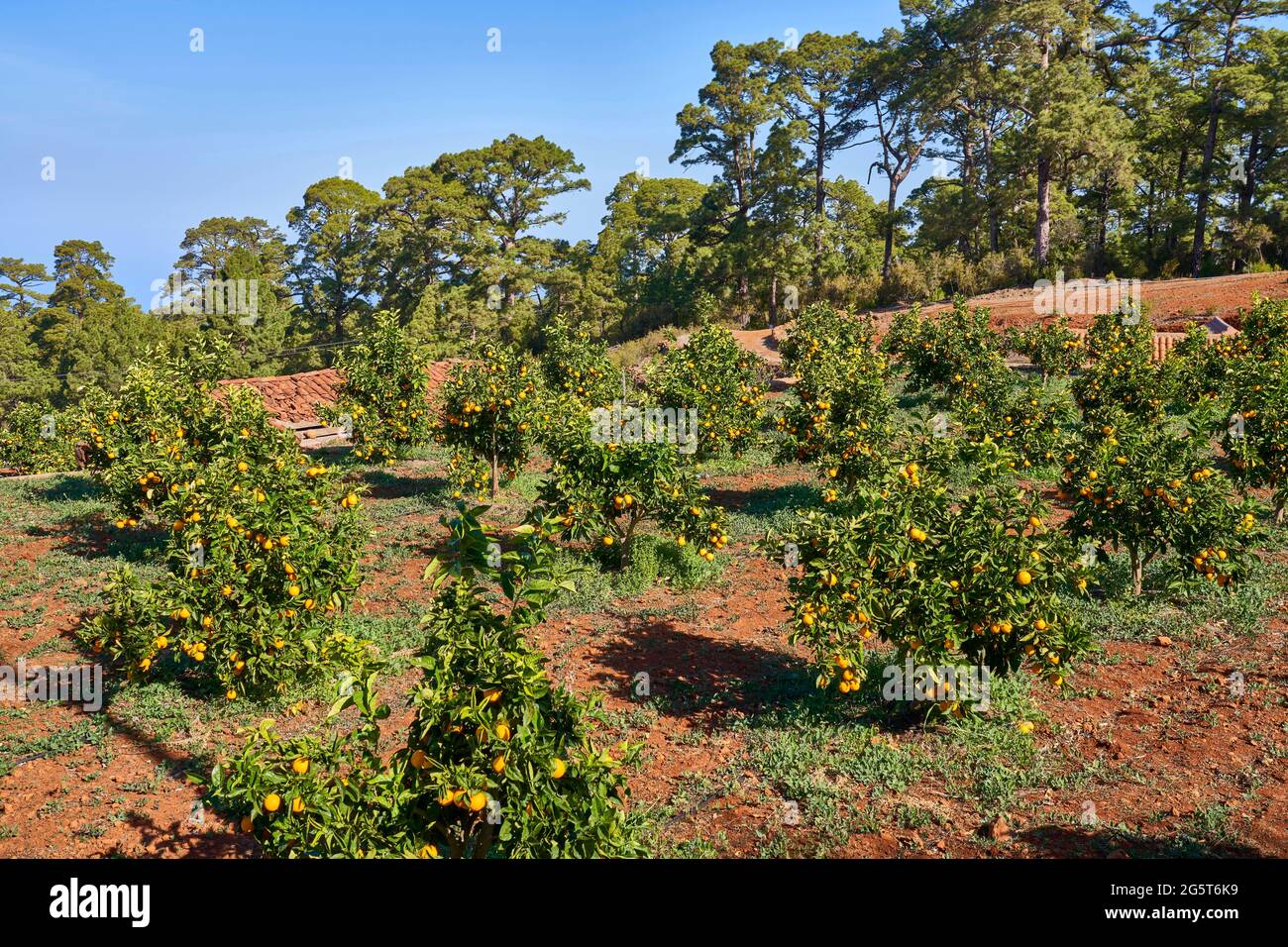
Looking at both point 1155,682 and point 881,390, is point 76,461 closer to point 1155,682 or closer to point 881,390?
point 881,390

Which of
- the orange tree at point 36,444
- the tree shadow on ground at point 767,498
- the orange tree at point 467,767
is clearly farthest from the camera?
the orange tree at point 36,444

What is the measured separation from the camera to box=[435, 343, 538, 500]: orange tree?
1650cm

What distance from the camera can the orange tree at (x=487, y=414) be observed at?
16.5 meters

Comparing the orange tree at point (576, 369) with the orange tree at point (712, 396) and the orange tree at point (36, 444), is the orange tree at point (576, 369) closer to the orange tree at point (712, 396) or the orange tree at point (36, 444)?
the orange tree at point (712, 396)

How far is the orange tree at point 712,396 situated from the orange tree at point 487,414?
9.51ft

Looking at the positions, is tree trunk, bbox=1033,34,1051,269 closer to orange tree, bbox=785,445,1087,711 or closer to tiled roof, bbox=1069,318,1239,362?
tiled roof, bbox=1069,318,1239,362

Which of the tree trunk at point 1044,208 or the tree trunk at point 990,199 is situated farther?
the tree trunk at point 990,199

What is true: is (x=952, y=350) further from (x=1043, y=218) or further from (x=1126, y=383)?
(x=1043, y=218)

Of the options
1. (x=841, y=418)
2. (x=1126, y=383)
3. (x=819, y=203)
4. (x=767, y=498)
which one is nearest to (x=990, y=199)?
(x=819, y=203)

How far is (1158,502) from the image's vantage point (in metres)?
10.3

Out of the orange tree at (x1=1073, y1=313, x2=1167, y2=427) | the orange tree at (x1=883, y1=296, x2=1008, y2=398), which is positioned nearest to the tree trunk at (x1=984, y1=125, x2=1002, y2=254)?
the orange tree at (x1=883, y1=296, x2=1008, y2=398)

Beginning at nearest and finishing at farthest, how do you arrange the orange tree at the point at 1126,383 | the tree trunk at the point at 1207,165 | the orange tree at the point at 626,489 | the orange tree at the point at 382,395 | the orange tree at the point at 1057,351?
1. the orange tree at the point at 626,489
2. the orange tree at the point at 1126,383
3. the orange tree at the point at 382,395
4. the orange tree at the point at 1057,351
5. the tree trunk at the point at 1207,165

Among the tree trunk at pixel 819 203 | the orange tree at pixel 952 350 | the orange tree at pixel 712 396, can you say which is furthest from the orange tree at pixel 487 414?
the tree trunk at pixel 819 203
